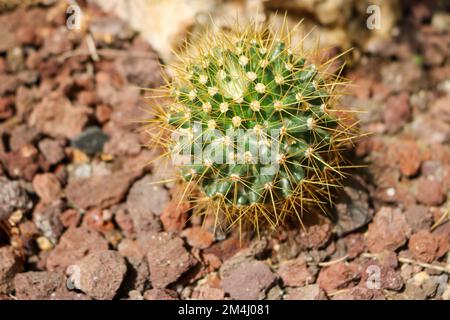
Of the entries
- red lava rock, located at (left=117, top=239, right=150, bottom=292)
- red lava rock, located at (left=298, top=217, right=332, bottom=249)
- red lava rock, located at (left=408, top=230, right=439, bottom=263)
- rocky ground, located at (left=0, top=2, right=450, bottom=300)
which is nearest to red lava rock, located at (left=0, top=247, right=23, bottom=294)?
rocky ground, located at (left=0, top=2, right=450, bottom=300)

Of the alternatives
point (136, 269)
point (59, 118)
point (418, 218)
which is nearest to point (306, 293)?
point (418, 218)

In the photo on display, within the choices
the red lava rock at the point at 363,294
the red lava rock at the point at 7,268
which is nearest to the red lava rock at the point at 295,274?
the red lava rock at the point at 363,294

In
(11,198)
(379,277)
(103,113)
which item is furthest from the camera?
(103,113)

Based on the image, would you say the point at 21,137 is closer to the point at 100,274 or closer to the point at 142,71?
the point at 142,71

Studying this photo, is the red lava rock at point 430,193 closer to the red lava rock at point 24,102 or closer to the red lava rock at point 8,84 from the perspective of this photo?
the red lava rock at point 24,102

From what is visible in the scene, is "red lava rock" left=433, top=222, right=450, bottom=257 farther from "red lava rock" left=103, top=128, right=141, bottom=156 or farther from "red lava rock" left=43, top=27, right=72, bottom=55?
"red lava rock" left=43, top=27, right=72, bottom=55
